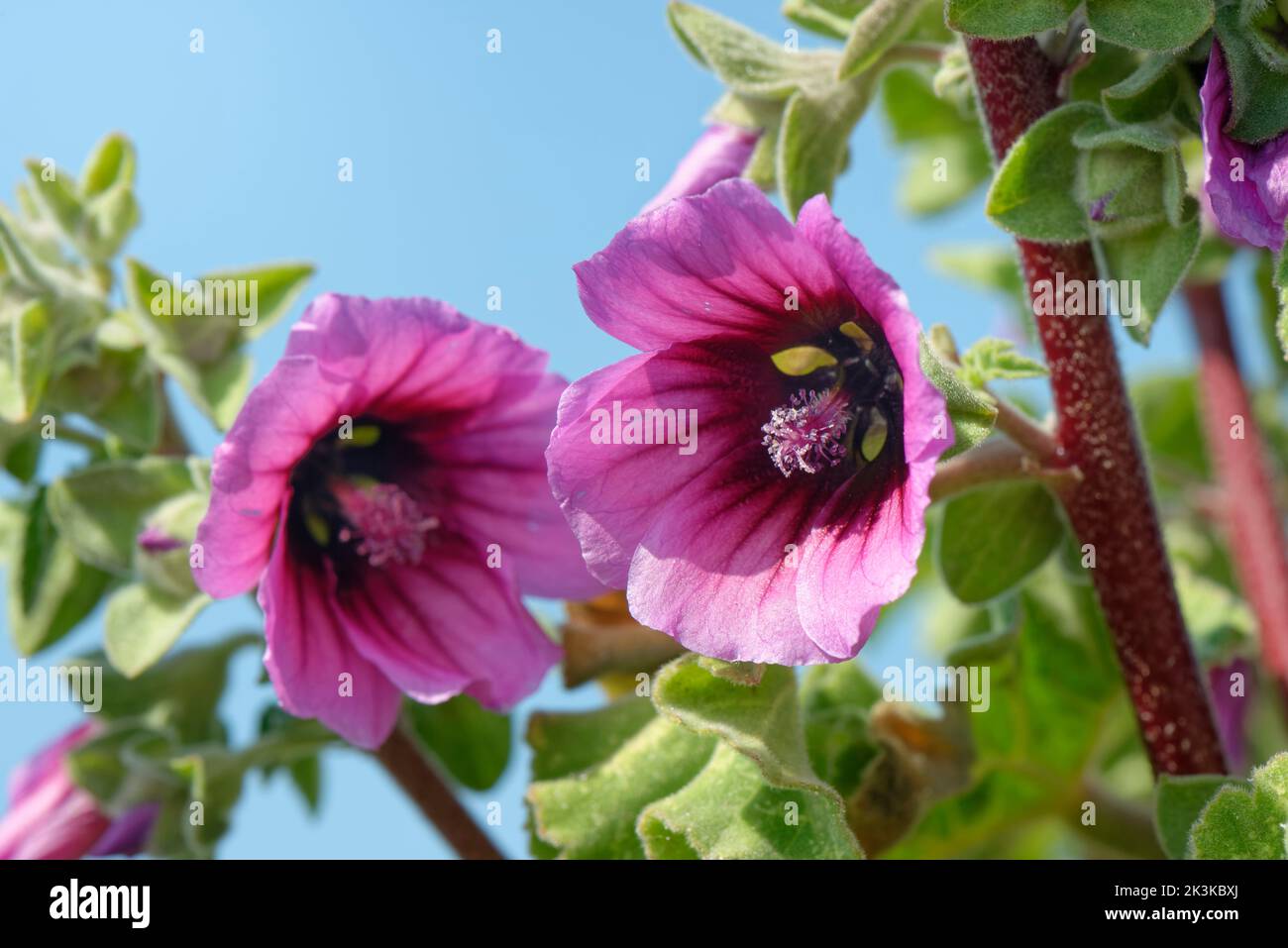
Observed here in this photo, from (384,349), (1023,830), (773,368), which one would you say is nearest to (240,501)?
(384,349)

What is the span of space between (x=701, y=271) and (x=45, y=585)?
1185 millimetres

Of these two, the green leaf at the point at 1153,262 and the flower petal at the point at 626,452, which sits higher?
the green leaf at the point at 1153,262

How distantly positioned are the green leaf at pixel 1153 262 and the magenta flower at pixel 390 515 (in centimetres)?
66

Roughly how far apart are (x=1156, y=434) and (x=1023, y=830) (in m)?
1.29

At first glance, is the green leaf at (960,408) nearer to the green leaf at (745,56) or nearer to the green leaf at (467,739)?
the green leaf at (745,56)

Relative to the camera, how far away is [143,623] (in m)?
2.12

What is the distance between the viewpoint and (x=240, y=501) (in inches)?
72.1

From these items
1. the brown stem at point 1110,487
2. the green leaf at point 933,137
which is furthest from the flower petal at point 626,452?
the green leaf at point 933,137

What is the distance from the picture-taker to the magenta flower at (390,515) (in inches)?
72.6

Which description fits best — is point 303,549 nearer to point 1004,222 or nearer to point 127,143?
Answer: point 127,143

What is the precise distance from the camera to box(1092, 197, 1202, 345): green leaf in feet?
5.47

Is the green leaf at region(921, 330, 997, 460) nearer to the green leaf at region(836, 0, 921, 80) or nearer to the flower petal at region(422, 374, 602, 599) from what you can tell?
the green leaf at region(836, 0, 921, 80)
